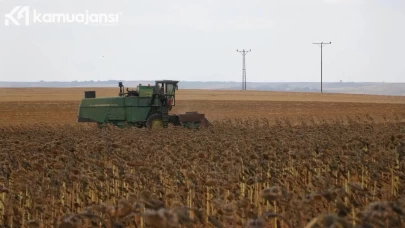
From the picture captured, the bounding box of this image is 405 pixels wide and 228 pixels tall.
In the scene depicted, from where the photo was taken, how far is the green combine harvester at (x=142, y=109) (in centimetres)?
2728

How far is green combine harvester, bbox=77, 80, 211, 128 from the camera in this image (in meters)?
27.3

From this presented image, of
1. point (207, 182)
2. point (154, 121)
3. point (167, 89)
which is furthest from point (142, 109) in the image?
point (207, 182)

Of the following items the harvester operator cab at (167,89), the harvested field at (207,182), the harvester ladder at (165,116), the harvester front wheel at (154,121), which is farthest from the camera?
the harvester operator cab at (167,89)


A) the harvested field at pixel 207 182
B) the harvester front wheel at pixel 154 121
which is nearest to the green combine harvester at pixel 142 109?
the harvester front wheel at pixel 154 121

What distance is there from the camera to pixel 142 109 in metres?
27.6

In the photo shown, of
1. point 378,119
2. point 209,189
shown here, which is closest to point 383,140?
point 209,189

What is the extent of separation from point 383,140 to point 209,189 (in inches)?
318

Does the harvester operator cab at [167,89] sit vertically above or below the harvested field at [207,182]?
above

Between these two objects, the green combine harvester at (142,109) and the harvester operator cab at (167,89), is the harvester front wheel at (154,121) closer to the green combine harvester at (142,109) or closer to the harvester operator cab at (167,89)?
the green combine harvester at (142,109)

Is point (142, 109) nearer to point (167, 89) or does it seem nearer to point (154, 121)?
point (154, 121)

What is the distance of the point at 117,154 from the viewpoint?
1376cm

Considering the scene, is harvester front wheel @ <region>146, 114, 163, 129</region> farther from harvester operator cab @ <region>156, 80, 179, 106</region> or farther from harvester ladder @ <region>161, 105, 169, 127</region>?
harvester operator cab @ <region>156, 80, 179, 106</region>

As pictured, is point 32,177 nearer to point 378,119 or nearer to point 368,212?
point 368,212

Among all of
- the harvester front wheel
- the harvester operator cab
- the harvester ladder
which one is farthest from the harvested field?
the harvester operator cab
